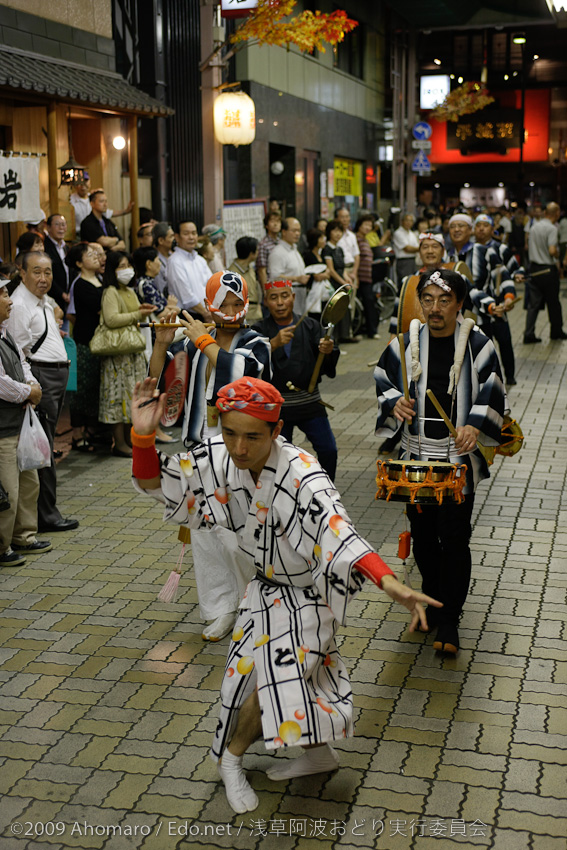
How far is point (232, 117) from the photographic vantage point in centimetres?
1452

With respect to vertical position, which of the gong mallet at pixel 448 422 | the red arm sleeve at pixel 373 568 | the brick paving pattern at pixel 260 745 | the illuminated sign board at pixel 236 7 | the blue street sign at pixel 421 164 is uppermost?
the illuminated sign board at pixel 236 7

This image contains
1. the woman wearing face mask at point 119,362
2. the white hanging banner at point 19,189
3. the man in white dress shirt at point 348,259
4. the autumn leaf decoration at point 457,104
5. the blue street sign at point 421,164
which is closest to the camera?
the woman wearing face mask at point 119,362

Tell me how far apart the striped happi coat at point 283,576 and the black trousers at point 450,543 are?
144cm

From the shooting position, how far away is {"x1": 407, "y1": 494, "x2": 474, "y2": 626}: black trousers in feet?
16.9

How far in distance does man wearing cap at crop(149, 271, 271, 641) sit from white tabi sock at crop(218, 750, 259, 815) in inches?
57.6

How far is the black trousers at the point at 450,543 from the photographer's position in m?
5.14

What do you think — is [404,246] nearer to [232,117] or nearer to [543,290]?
[543,290]

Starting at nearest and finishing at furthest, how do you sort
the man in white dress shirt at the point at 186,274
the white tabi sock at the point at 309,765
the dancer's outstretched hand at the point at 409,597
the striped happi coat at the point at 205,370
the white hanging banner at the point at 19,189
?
the dancer's outstretched hand at the point at 409,597 → the white tabi sock at the point at 309,765 → the striped happi coat at the point at 205,370 → the white hanging banner at the point at 19,189 → the man in white dress shirt at the point at 186,274

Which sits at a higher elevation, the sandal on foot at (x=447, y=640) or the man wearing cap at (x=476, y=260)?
the man wearing cap at (x=476, y=260)

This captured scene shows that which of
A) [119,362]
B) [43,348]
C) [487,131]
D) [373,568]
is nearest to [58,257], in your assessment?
[119,362]

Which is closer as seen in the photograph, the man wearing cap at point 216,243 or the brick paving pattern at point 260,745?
the brick paving pattern at point 260,745

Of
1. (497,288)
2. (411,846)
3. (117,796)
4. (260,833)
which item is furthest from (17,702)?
(497,288)

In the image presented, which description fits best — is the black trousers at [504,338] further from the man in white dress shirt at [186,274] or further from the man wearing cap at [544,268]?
the man wearing cap at [544,268]

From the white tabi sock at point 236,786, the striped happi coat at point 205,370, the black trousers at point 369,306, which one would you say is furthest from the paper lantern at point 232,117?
the white tabi sock at point 236,786
